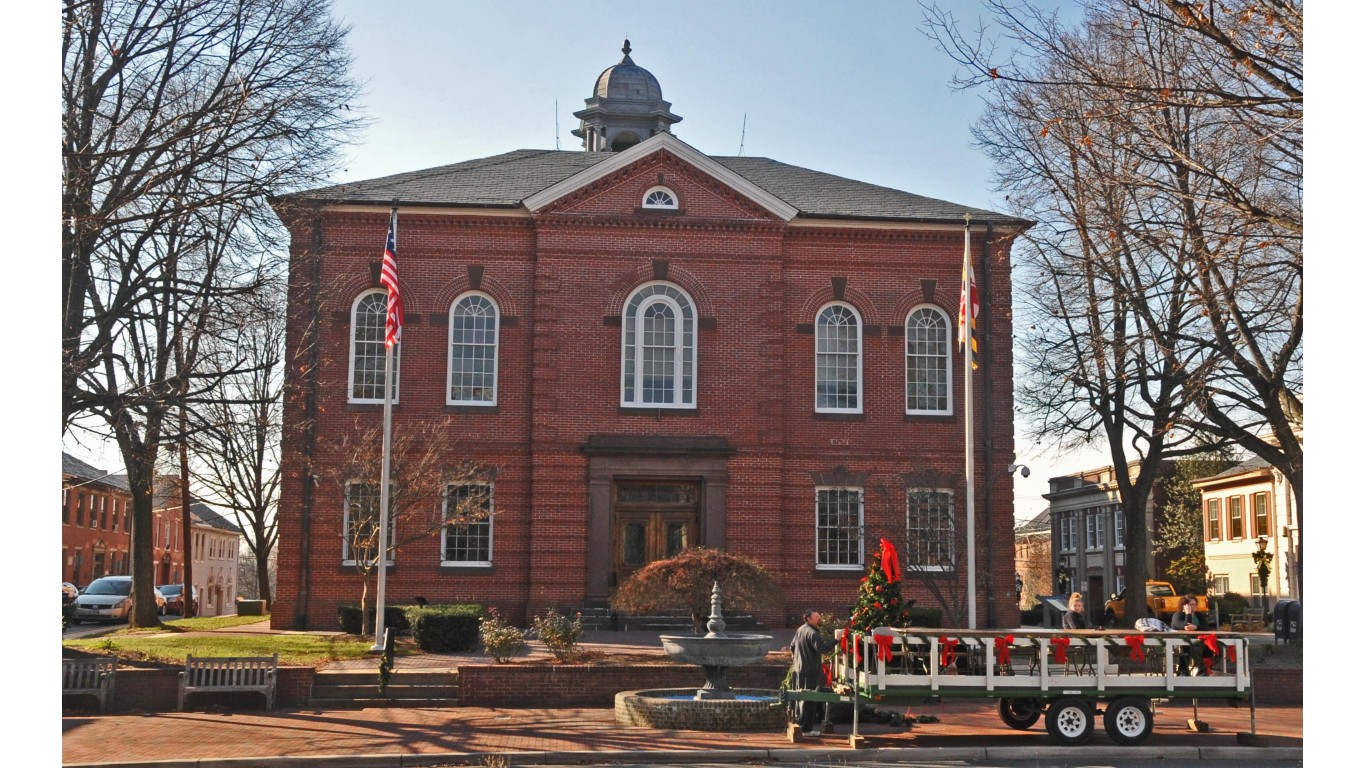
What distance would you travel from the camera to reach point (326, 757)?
14.7m

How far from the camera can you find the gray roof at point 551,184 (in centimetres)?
3194

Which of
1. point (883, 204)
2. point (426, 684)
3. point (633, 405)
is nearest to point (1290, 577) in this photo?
point (883, 204)

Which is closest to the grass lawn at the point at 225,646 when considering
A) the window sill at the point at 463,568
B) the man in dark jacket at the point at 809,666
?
the window sill at the point at 463,568

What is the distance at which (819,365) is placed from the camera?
106 ft

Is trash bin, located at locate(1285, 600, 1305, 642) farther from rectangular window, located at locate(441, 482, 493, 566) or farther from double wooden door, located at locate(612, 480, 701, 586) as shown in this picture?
rectangular window, located at locate(441, 482, 493, 566)

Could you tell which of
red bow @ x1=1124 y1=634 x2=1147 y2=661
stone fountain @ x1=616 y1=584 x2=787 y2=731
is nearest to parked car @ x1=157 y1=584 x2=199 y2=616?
stone fountain @ x1=616 y1=584 x2=787 y2=731

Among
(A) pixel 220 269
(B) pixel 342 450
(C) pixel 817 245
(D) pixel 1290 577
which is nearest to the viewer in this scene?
(A) pixel 220 269

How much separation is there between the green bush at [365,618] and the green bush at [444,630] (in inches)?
74.0

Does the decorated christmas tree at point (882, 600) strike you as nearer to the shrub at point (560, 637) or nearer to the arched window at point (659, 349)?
the shrub at point (560, 637)

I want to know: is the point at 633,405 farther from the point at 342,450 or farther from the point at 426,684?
the point at 426,684

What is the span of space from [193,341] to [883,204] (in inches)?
729

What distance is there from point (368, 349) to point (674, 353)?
7.41m

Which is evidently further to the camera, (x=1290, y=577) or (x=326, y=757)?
(x=1290, y=577)

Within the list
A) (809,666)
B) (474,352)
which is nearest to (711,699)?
(809,666)
